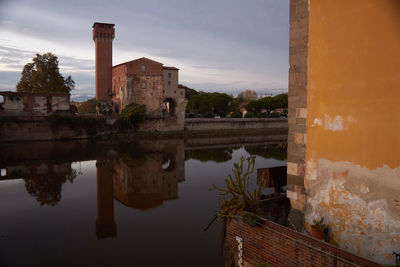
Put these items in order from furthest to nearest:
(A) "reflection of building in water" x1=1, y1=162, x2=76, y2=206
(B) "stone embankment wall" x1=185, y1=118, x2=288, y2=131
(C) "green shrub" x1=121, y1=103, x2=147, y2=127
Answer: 1. (B) "stone embankment wall" x1=185, y1=118, x2=288, y2=131
2. (C) "green shrub" x1=121, y1=103, x2=147, y2=127
3. (A) "reflection of building in water" x1=1, y1=162, x2=76, y2=206

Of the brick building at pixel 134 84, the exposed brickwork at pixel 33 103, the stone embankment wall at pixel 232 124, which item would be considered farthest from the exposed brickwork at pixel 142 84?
the exposed brickwork at pixel 33 103

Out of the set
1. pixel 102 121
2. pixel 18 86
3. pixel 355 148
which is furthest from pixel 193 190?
pixel 18 86

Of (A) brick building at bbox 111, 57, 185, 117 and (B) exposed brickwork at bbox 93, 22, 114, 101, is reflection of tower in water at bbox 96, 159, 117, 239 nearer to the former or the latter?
(A) brick building at bbox 111, 57, 185, 117

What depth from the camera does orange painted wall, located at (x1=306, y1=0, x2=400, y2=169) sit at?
4.61 m

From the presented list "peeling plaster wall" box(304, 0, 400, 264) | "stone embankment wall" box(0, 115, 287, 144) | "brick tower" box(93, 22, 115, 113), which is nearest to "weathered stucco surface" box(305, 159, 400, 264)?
"peeling plaster wall" box(304, 0, 400, 264)

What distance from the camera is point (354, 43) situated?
5.09 metres

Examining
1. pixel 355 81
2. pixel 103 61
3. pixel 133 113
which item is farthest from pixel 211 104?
pixel 355 81

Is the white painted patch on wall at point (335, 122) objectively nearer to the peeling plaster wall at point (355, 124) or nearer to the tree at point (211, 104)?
the peeling plaster wall at point (355, 124)

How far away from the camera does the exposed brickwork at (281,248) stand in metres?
4.42

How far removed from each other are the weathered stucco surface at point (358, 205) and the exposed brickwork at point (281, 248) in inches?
36.7

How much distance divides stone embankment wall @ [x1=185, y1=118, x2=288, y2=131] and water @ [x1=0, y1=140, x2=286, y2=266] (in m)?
21.7

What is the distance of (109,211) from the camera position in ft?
36.1

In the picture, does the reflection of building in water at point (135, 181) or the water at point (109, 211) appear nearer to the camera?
the water at point (109, 211)

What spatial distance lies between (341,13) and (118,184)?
1283cm
